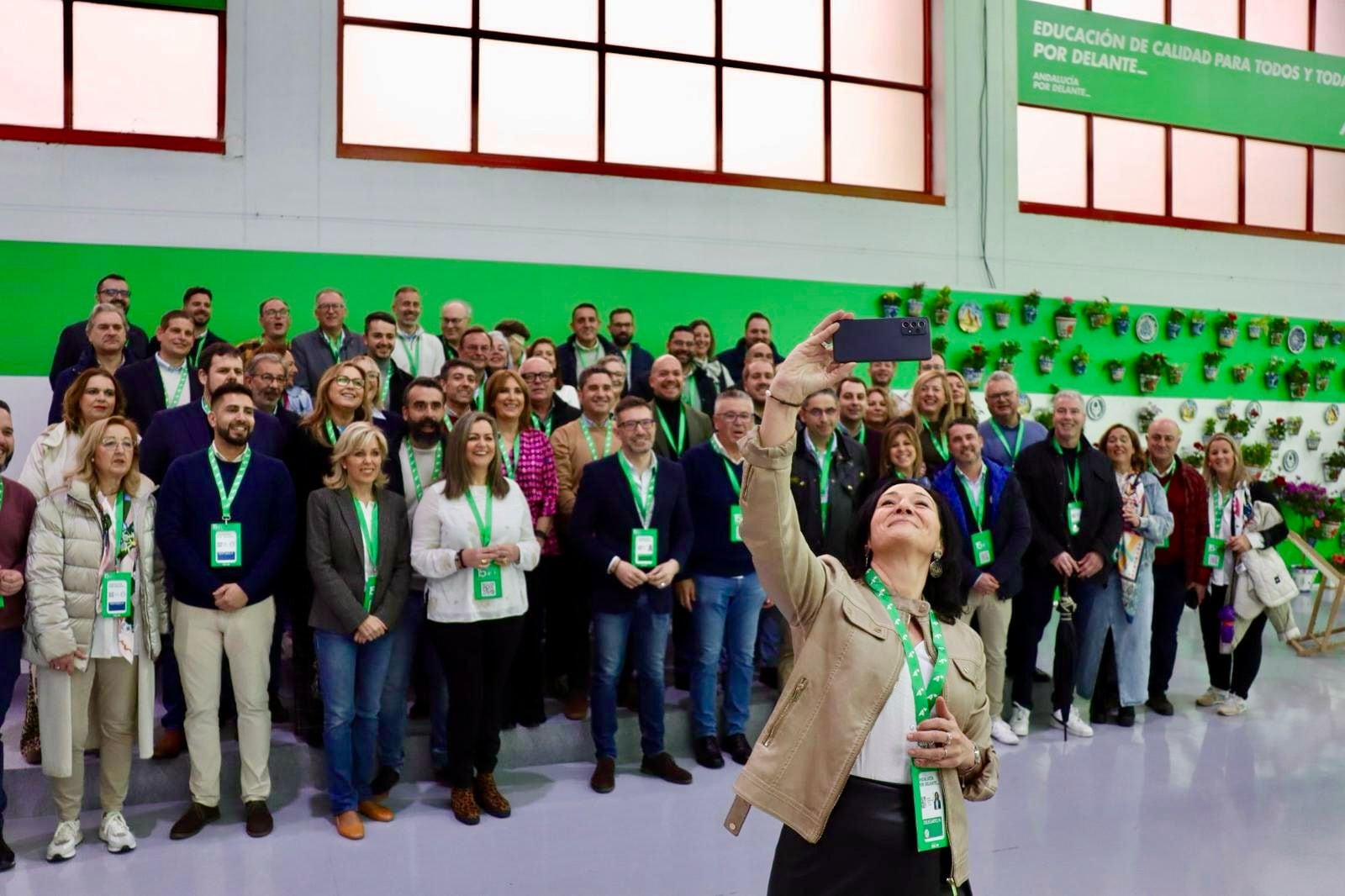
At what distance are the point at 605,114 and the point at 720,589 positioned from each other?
4.96m

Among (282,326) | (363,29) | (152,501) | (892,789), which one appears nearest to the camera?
(892,789)

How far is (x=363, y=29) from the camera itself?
26.0ft

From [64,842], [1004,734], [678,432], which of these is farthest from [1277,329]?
[64,842]

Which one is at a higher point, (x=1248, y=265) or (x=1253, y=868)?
(x=1248, y=265)

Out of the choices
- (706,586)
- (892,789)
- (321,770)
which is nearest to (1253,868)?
(706,586)

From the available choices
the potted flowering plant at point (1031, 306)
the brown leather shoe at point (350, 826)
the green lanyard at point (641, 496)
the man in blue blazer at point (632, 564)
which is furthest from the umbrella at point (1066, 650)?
the potted flowering plant at point (1031, 306)

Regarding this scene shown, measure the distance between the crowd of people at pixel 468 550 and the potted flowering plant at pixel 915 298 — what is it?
120 inches

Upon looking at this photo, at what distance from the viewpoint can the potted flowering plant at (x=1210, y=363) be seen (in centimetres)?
1045

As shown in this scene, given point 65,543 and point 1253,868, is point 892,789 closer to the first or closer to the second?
point 1253,868

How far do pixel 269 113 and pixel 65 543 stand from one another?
4643mm

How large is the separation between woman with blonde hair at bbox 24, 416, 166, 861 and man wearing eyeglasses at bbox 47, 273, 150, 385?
1.89 metres

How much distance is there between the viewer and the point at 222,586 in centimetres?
404

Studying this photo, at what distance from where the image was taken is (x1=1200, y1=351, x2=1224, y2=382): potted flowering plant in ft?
34.3

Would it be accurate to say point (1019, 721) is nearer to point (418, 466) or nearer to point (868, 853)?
point (418, 466)
